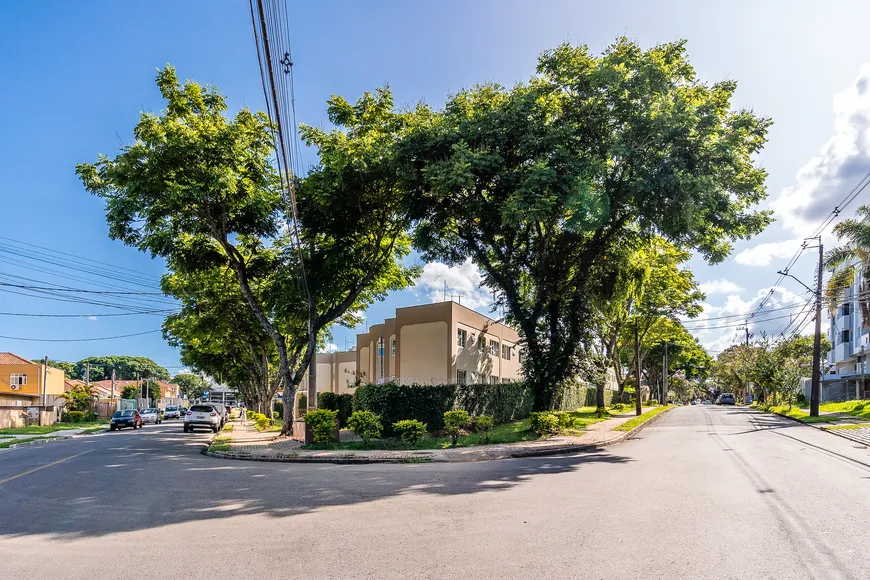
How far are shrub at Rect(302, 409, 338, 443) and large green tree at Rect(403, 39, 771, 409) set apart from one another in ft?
23.6

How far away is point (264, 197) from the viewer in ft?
68.6

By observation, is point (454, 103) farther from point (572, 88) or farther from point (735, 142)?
point (735, 142)

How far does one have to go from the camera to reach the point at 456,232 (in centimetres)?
2305

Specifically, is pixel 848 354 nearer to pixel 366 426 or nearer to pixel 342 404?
pixel 342 404

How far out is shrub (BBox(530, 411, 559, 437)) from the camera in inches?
823

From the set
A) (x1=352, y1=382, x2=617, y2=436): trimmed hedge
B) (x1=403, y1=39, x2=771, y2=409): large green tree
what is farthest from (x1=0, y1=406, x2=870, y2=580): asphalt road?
(x1=352, y1=382, x2=617, y2=436): trimmed hedge

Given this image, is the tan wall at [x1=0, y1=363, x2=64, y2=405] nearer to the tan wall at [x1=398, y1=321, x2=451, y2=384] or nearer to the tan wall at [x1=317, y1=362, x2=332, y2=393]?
the tan wall at [x1=317, y1=362, x2=332, y2=393]

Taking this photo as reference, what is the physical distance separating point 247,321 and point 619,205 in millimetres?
22898

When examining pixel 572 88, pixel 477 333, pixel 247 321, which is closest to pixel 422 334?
pixel 477 333

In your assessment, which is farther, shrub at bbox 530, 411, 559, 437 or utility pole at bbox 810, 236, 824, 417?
utility pole at bbox 810, 236, 824, 417

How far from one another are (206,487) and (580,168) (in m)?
12.8

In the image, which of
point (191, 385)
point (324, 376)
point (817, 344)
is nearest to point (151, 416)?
point (324, 376)

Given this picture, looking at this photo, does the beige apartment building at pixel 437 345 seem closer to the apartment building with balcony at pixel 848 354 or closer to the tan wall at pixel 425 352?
the tan wall at pixel 425 352

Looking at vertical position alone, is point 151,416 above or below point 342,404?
below
